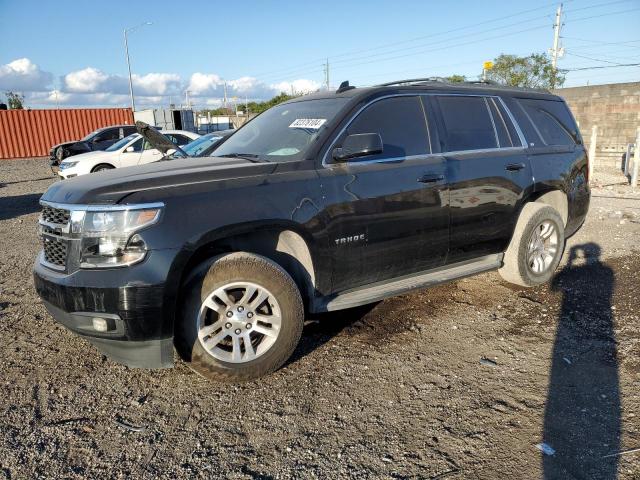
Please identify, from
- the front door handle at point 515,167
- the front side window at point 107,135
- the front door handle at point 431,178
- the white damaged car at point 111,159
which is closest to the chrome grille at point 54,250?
the front door handle at point 431,178

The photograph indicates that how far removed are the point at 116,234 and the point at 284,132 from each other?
1686 mm

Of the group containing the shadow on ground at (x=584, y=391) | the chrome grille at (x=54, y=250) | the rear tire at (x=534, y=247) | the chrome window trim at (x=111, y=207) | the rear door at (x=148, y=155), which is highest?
the chrome window trim at (x=111, y=207)

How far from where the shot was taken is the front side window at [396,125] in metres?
3.90

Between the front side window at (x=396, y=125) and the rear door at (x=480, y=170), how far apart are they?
0.66ft

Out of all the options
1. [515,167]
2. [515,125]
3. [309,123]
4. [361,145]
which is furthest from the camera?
[515,125]

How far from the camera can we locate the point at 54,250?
3.23 meters

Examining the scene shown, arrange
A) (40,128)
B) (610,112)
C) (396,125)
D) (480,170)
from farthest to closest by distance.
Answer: (40,128) → (610,112) → (480,170) → (396,125)

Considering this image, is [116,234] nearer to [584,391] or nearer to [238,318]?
[238,318]

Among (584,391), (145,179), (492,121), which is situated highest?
(492,121)

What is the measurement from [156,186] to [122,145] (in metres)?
12.2

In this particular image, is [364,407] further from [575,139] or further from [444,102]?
[575,139]

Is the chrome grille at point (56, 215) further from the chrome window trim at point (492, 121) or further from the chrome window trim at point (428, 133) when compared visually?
the chrome window trim at point (492, 121)

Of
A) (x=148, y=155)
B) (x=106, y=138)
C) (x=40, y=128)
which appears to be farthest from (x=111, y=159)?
(x=40, y=128)

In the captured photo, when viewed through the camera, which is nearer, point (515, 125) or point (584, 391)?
point (584, 391)
